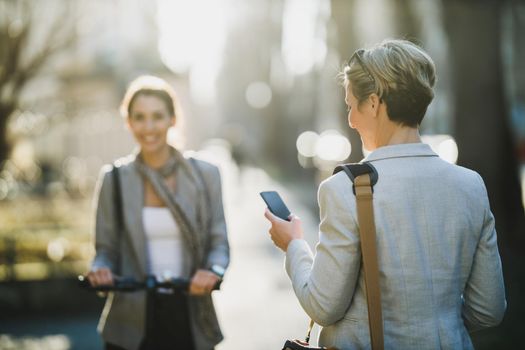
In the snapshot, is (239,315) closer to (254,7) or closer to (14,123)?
(14,123)

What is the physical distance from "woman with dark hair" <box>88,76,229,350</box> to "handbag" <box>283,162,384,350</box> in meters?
1.24

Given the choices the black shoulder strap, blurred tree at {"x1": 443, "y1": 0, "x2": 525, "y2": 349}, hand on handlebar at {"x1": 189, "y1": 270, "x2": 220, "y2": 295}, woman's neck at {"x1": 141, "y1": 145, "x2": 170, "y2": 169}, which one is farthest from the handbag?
blurred tree at {"x1": 443, "y1": 0, "x2": 525, "y2": 349}

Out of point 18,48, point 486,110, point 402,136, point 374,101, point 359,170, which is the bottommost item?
point 359,170

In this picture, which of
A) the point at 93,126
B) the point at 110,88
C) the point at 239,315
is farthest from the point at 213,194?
the point at 110,88

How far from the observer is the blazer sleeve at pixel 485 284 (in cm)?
247

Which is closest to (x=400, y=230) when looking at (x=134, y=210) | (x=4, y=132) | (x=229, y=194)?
(x=134, y=210)

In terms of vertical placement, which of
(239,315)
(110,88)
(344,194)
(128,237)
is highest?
(110,88)

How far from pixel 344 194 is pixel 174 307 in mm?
1586

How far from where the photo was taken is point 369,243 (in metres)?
2.26

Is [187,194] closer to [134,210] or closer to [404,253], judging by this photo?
[134,210]

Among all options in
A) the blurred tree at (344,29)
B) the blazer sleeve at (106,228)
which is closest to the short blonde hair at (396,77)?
the blazer sleeve at (106,228)

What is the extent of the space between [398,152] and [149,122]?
67.9 inches

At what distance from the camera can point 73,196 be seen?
59.3 feet

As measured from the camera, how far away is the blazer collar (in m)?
2.40
